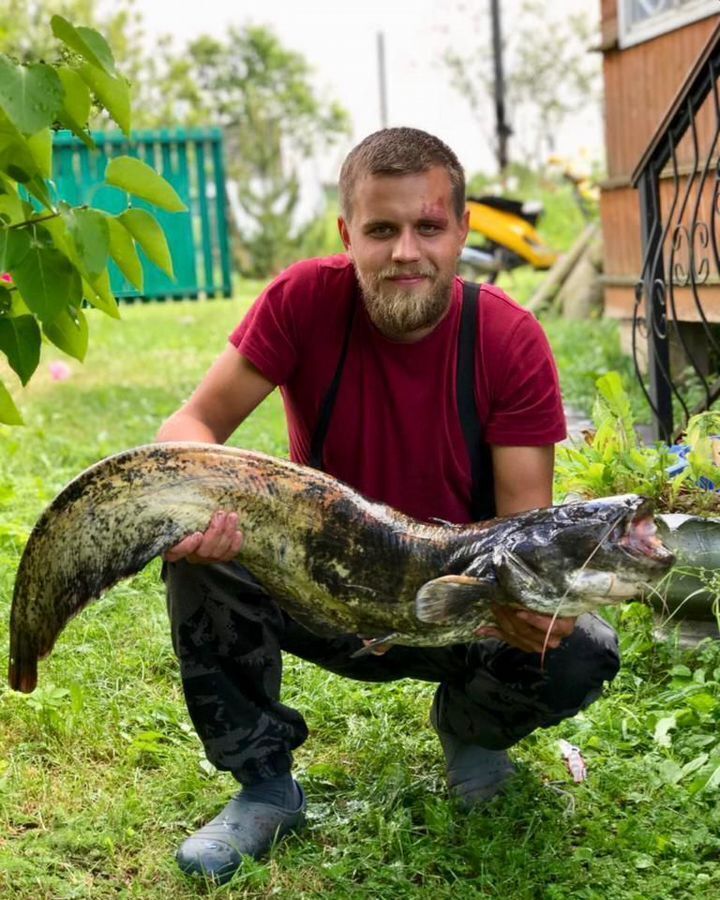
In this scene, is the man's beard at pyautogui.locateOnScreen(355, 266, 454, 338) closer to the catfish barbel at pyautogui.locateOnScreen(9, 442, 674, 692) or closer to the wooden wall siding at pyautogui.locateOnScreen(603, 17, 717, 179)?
the catfish barbel at pyautogui.locateOnScreen(9, 442, 674, 692)

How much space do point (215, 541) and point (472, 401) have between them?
0.75 meters

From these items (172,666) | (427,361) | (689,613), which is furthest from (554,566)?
(172,666)

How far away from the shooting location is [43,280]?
6.38ft

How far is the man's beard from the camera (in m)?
2.89

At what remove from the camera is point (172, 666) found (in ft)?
13.3

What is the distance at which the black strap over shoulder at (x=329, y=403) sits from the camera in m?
3.03

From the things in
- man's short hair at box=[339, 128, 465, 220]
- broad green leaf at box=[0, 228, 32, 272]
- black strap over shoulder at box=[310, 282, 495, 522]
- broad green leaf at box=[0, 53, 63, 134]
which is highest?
broad green leaf at box=[0, 53, 63, 134]

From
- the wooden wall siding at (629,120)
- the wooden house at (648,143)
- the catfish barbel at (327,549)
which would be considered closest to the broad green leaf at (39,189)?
the catfish barbel at (327,549)

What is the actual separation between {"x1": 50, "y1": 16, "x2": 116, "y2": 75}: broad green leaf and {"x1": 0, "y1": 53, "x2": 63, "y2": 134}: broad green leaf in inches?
2.0

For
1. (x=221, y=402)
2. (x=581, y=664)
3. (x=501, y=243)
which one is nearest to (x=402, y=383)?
(x=221, y=402)

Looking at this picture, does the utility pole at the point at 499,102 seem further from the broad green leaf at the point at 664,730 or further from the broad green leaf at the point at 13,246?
the broad green leaf at the point at 13,246

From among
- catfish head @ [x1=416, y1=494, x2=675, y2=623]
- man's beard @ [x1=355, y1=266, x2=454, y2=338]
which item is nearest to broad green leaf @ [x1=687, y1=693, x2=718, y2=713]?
catfish head @ [x1=416, y1=494, x2=675, y2=623]

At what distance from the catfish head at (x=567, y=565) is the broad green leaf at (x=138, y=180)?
948 mm

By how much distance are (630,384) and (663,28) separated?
2388 mm
